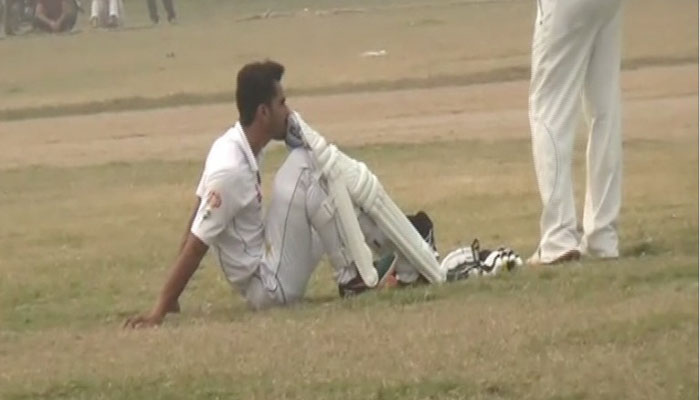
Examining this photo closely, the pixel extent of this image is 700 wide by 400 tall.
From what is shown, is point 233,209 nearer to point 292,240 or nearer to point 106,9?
point 292,240

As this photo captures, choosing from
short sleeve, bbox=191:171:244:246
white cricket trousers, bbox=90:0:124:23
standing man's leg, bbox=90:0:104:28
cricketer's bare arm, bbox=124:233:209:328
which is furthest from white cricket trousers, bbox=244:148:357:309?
standing man's leg, bbox=90:0:104:28

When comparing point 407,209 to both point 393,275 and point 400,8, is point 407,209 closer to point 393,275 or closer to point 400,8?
point 393,275

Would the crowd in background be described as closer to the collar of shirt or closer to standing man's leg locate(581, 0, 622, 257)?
standing man's leg locate(581, 0, 622, 257)

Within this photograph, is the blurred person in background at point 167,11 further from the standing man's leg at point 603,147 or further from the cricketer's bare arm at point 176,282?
the cricketer's bare arm at point 176,282

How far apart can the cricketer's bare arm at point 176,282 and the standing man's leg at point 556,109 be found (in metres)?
1.48

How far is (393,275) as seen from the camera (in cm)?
763

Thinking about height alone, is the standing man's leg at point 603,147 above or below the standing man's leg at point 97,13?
above

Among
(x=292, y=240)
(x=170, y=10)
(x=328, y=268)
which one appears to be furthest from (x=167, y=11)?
(x=292, y=240)

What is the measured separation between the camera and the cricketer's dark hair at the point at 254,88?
7.54m

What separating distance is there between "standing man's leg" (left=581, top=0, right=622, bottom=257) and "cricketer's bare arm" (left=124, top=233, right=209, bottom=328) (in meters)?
1.70

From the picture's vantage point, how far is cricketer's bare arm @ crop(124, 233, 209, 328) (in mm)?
7215

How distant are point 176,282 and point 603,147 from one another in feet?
6.30

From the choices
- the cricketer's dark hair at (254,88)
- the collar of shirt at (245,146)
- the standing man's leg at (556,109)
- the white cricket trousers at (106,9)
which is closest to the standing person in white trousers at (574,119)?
the standing man's leg at (556,109)

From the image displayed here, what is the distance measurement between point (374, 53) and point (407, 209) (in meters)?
14.1
